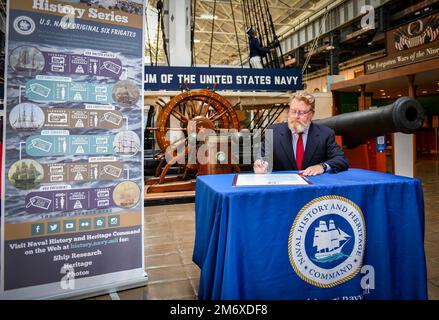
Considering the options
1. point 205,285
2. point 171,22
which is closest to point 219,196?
point 205,285

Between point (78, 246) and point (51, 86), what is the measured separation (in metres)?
1.00

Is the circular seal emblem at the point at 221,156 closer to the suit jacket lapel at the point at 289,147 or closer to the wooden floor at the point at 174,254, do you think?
the wooden floor at the point at 174,254

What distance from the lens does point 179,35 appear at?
761 cm

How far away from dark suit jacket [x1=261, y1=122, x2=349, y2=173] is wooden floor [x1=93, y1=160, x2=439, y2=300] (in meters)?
1.06

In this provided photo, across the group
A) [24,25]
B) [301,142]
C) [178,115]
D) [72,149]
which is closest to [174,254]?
[72,149]

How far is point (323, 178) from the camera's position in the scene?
181 cm

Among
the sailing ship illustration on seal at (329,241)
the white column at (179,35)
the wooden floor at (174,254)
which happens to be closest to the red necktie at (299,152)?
the sailing ship illustration on seal at (329,241)

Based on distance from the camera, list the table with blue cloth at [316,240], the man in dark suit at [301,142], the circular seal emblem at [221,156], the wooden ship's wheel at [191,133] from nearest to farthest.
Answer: the table with blue cloth at [316,240] → the man in dark suit at [301,142] → the circular seal emblem at [221,156] → the wooden ship's wheel at [191,133]

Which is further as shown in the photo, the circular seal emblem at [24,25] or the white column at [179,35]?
the white column at [179,35]

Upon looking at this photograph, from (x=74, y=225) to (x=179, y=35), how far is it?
6.62m

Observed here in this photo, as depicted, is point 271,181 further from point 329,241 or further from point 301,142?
point 301,142

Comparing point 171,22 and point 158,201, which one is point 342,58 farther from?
point 158,201

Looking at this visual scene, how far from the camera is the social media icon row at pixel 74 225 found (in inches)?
73.6

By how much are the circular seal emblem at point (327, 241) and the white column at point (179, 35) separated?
6718mm
